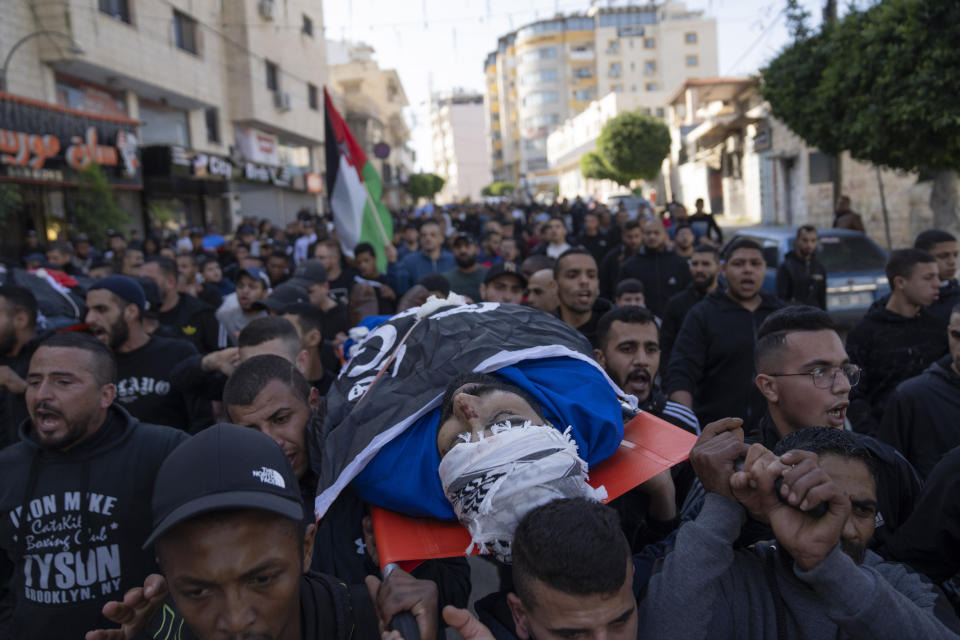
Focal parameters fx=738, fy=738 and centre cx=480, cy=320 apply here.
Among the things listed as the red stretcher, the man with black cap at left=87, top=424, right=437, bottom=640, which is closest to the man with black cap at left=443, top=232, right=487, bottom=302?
the red stretcher

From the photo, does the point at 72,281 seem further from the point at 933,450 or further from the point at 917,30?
the point at 917,30

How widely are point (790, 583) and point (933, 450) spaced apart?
1806 mm

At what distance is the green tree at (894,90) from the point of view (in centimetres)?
1002

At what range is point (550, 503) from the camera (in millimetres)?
1633

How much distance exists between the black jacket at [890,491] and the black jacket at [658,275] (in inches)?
202

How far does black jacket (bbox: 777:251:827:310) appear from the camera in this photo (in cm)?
772

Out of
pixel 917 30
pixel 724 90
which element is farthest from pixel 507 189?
pixel 917 30

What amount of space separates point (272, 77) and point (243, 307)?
24320 millimetres

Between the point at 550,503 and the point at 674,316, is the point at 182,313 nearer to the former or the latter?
the point at 674,316

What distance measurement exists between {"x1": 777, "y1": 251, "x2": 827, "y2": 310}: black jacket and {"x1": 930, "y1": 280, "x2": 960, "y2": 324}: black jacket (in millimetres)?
2969

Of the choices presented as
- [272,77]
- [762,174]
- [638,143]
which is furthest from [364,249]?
[638,143]

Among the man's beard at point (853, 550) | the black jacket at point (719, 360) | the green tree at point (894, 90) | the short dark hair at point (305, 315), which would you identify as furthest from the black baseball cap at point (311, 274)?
the green tree at point (894, 90)

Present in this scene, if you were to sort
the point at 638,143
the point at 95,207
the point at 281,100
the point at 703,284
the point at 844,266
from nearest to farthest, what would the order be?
the point at 703,284 → the point at 844,266 → the point at 95,207 → the point at 281,100 → the point at 638,143

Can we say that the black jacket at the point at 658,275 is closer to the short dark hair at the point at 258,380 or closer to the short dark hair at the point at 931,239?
the short dark hair at the point at 931,239
